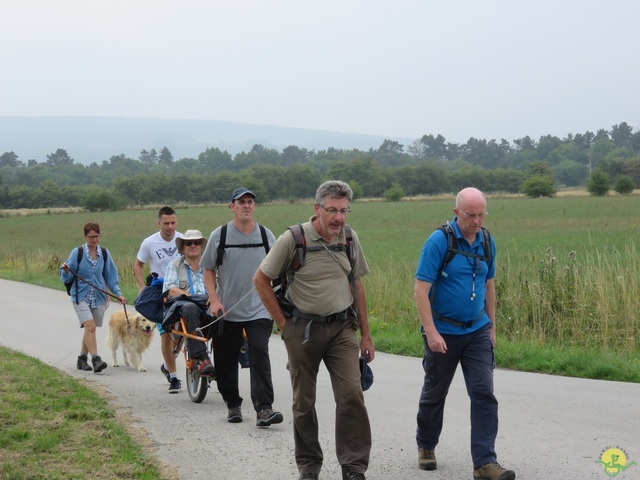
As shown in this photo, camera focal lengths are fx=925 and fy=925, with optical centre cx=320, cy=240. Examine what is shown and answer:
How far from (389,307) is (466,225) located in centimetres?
945

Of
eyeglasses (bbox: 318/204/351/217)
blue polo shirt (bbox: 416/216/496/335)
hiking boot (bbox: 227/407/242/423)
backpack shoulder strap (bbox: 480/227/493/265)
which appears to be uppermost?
eyeglasses (bbox: 318/204/351/217)

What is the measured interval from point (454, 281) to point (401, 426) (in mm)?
2069

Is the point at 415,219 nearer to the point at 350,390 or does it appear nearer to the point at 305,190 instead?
the point at 350,390

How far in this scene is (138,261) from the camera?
10.7 meters

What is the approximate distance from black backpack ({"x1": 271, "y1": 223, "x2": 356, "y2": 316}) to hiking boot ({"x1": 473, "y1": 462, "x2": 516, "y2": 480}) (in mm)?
1411

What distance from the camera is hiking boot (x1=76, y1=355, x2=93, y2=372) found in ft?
38.5

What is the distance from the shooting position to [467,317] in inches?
246

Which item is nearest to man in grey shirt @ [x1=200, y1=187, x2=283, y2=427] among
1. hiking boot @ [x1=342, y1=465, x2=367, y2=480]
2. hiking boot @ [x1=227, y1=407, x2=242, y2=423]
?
hiking boot @ [x1=227, y1=407, x2=242, y2=423]

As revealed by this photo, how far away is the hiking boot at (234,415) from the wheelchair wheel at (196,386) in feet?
2.84

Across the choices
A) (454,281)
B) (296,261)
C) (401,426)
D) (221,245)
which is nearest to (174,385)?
(221,245)

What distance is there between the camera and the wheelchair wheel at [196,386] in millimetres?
9180

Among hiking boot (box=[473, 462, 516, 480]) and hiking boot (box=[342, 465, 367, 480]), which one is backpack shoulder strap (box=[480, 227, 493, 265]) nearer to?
hiking boot (box=[473, 462, 516, 480])

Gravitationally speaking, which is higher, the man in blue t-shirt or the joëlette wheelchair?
the man in blue t-shirt

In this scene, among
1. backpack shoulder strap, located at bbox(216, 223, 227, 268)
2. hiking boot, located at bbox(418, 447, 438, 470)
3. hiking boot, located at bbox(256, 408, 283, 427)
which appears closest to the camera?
hiking boot, located at bbox(418, 447, 438, 470)
